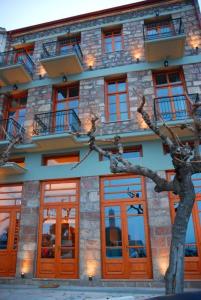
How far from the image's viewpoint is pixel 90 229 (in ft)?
25.2

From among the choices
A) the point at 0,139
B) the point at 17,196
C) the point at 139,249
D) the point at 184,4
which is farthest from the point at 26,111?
the point at 184,4

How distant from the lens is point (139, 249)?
290 inches

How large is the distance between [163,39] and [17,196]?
7.86 metres

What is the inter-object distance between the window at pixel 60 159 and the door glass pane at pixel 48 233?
1732 mm

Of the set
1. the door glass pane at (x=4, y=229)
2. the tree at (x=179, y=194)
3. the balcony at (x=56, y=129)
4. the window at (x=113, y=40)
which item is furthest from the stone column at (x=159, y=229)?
the window at (x=113, y=40)

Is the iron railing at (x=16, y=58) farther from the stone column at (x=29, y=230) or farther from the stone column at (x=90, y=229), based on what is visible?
the stone column at (x=90, y=229)

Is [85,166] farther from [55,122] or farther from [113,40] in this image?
[113,40]

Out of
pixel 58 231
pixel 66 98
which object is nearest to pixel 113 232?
pixel 58 231

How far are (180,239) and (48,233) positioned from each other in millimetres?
5295

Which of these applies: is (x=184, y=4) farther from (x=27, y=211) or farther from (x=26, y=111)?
(x=27, y=211)

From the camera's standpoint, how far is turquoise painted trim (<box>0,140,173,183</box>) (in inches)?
313

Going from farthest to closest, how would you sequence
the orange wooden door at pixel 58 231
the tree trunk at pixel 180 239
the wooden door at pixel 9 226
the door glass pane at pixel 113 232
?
the wooden door at pixel 9 226
the orange wooden door at pixel 58 231
the door glass pane at pixel 113 232
the tree trunk at pixel 180 239

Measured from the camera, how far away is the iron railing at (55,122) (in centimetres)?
904

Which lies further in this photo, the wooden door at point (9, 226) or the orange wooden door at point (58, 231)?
the wooden door at point (9, 226)
